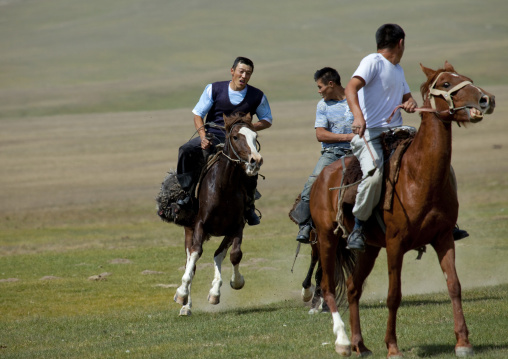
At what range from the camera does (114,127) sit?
53875 millimetres

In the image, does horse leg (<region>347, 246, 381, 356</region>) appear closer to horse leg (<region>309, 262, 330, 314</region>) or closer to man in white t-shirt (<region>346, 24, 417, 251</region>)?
man in white t-shirt (<region>346, 24, 417, 251</region>)

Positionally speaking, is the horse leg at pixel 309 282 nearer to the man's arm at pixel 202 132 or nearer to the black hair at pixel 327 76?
the man's arm at pixel 202 132

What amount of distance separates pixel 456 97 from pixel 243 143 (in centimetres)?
388

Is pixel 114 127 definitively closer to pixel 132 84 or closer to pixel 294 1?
pixel 132 84

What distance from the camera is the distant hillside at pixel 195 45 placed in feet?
254

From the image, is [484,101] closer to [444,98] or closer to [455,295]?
[444,98]

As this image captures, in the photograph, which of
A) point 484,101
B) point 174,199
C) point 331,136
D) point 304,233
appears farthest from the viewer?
point 174,199

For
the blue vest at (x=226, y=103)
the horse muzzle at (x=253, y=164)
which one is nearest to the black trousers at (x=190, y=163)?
the blue vest at (x=226, y=103)

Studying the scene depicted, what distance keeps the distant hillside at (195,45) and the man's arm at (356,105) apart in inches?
2346

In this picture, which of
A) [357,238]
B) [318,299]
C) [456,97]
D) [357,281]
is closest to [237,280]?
[318,299]

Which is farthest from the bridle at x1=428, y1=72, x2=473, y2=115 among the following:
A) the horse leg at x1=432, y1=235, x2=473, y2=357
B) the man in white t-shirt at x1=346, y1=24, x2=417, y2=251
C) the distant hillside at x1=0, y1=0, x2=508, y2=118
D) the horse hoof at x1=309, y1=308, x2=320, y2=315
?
the distant hillside at x1=0, y1=0, x2=508, y2=118

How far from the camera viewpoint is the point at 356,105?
24.3 feet

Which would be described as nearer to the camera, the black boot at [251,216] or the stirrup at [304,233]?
the stirrup at [304,233]

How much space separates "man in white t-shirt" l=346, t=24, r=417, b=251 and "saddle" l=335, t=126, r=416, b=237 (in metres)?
0.08
